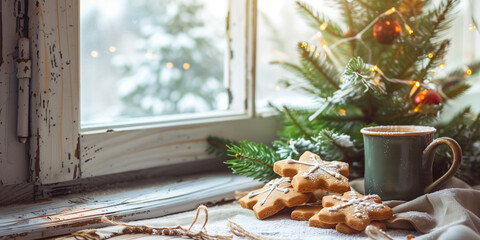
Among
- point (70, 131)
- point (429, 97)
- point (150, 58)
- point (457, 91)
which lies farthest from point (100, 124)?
point (457, 91)

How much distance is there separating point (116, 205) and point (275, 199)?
0.29 metres

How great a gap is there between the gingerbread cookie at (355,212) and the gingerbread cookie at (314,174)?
0.03 m

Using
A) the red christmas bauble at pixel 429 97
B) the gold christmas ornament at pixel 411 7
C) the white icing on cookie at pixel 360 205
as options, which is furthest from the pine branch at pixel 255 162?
the gold christmas ornament at pixel 411 7

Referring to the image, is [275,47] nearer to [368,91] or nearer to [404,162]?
[368,91]

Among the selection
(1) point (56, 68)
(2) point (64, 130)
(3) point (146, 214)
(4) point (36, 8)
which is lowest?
(3) point (146, 214)

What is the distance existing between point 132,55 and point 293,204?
0.61 m

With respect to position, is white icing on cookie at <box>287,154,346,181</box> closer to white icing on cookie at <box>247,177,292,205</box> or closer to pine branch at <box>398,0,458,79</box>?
white icing on cookie at <box>247,177,292,205</box>

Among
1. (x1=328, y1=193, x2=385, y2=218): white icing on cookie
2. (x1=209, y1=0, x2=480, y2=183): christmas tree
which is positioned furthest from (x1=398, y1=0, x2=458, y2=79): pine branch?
(x1=328, y1=193, x2=385, y2=218): white icing on cookie

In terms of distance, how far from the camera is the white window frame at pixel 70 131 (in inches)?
31.3

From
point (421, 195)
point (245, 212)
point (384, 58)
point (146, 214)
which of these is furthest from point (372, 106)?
point (146, 214)

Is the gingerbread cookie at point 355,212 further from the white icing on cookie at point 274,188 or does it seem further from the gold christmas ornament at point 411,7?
the gold christmas ornament at point 411,7

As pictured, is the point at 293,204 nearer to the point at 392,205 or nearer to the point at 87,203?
the point at 392,205

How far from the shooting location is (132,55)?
115 cm

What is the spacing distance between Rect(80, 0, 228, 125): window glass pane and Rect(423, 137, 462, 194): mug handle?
1.78ft
